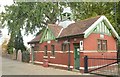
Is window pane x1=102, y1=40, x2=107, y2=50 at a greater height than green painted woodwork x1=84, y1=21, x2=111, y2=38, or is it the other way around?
green painted woodwork x1=84, y1=21, x2=111, y2=38

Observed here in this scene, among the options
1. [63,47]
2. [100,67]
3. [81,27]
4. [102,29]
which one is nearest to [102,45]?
[102,29]

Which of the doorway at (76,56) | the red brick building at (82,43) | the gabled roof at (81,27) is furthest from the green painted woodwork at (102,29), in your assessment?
the doorway at (76,56)

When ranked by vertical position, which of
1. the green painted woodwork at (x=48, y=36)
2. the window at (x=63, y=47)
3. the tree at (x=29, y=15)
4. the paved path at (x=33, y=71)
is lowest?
the paved path at (x=33, y=71)

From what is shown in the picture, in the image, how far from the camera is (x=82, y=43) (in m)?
21.8

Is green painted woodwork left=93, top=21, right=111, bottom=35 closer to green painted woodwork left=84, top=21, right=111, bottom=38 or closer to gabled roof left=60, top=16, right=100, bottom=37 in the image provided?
green painted woodwork left=84, top=21, right=111, bottom=38

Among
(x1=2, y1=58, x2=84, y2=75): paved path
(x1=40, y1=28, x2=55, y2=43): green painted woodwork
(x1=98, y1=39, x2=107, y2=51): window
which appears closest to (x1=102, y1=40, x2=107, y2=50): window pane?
(x1=98, y1=39, x2=107, y2=51): window

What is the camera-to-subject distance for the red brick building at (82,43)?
871 inches

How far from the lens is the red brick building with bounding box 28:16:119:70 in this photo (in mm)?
22125

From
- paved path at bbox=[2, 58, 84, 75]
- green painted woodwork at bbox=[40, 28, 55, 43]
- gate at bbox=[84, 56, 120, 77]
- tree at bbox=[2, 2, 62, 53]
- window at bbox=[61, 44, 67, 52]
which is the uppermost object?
tree at bbox=[2, 2, 62, 53]

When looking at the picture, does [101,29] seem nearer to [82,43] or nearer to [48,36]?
[82,43]

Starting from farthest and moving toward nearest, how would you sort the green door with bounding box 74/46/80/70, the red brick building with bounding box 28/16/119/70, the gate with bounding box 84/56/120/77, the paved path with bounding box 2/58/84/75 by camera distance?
the green door with bounding box 74/46/80/70
the red brick building with bounding box 28/16/119/70
the paved path with bounding box 2/58/84/75
the gate with bounding box 84/56/120/77

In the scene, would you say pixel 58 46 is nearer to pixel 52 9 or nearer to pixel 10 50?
pixel 52 9

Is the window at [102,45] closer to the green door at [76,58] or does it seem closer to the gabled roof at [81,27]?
the gabled roof at [81,27]

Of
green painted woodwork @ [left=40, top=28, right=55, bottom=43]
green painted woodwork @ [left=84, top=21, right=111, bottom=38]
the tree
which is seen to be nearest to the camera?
green painted woodwork @ [left=84, top=21, right=111, bottom=38]
